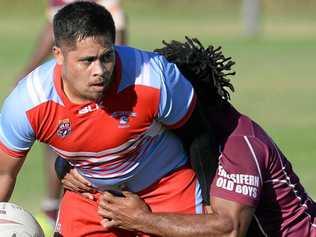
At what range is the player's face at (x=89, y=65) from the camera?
237 inches

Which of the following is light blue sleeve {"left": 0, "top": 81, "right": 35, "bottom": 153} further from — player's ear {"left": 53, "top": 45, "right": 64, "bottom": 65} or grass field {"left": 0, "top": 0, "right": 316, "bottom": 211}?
grass field {"left": 0, "top": 0, "right": 316, "bottom": 211}

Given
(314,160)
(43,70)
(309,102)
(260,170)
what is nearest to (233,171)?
(260,170)

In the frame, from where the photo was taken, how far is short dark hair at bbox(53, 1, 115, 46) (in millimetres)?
6035

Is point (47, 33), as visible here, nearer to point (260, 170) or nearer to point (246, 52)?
point (260, 170)

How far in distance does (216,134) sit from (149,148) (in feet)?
1.24

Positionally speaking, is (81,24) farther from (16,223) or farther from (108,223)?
(108,223)

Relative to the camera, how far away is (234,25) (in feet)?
102

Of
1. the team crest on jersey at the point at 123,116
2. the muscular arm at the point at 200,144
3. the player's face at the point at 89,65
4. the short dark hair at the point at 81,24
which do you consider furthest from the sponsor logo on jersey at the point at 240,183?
the short dark hair at the point at 81,24

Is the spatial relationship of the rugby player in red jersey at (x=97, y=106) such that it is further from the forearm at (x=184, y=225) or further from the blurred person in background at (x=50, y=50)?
the blurred person in background at (x=50, y=50)

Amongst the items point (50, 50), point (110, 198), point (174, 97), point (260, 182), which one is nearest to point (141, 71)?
point (174, 97)

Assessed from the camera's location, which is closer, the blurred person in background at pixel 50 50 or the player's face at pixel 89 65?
the player's face at pixel 89 65

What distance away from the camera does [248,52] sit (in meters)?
24.4

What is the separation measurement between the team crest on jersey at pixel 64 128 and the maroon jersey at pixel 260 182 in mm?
861

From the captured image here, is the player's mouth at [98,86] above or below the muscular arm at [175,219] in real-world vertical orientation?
above
